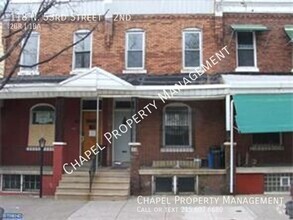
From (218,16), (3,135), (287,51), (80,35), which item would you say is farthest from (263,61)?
(3,135)

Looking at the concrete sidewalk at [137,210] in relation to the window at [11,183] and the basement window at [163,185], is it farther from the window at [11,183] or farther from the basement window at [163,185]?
the window at [11,183]

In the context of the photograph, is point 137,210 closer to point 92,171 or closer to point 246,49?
point 92,171

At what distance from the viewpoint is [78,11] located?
70.1 ft

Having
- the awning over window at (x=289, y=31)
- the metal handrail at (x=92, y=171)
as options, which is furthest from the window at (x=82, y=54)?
the awning over window at (x=289, y=31)

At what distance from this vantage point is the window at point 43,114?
816 inches

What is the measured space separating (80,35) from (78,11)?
1061 mm

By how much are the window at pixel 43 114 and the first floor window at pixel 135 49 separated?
3.77 m

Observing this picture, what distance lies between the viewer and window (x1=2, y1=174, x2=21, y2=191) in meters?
18.5

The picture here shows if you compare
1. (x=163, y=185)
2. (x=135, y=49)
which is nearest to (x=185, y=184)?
(x=163, y=185)

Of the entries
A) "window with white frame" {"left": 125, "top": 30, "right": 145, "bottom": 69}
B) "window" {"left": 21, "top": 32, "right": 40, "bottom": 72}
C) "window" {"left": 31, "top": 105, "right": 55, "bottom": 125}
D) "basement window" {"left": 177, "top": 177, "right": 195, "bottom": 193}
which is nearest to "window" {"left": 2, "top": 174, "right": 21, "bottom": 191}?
"window" {"left": 31, "top": 105, "right": 55, "bottom": 125}

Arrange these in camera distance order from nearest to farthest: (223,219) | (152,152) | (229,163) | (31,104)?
1. (223,219)
2. (229,163)
3. (152,152)
4. (31,104)

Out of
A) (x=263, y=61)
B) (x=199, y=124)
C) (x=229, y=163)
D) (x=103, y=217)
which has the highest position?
(x=263, y=61)

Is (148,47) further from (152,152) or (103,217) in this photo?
(103,217)

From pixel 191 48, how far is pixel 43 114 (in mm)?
6845
